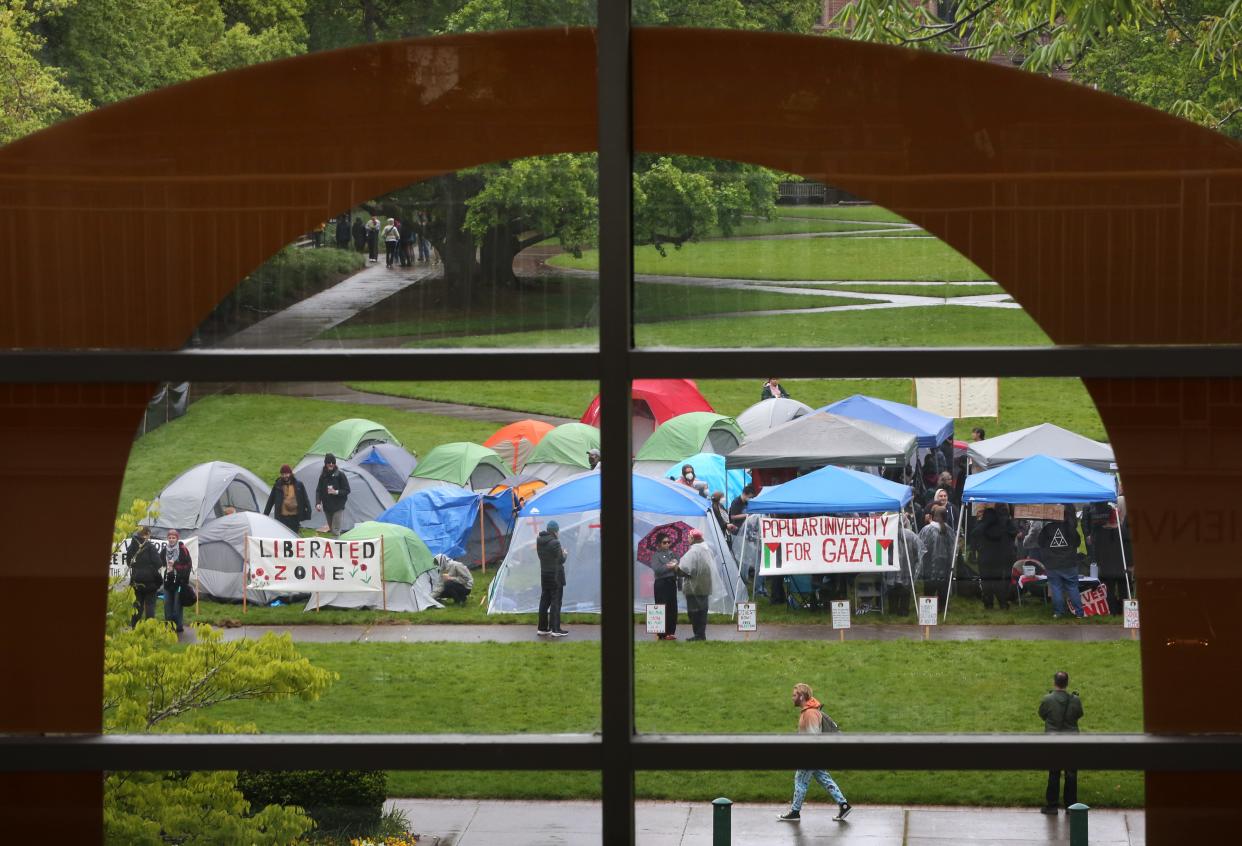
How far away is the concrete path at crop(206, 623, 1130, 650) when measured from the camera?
4051mm

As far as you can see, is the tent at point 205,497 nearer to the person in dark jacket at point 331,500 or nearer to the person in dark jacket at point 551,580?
the person in dark jacket at point 331,500

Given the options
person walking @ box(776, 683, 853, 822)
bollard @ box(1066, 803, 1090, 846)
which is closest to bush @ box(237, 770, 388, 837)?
person walking @ box(776, 683, 853, 822)

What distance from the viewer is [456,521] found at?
13.4 ft

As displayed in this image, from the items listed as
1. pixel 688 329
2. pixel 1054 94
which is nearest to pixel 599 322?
pixel 688 329

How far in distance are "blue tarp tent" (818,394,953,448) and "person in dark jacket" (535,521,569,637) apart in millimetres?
920

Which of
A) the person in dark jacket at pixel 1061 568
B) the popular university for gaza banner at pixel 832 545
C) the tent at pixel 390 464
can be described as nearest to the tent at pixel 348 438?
the tent at pixel 390 464

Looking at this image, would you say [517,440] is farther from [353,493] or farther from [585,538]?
[353,493]

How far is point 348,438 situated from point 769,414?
1302 mm

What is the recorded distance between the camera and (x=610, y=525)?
3.95m

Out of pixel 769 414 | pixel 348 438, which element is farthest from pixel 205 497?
pixel 769 414

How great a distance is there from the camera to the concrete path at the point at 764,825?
398 centimetres

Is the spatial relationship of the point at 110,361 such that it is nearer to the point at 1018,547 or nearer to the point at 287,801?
the point at 287,801

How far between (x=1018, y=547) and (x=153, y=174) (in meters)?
2.90

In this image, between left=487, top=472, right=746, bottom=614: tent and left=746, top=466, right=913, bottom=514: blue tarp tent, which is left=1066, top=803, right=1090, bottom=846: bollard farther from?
left=487, top=472, right=746, bottom=614: tent
